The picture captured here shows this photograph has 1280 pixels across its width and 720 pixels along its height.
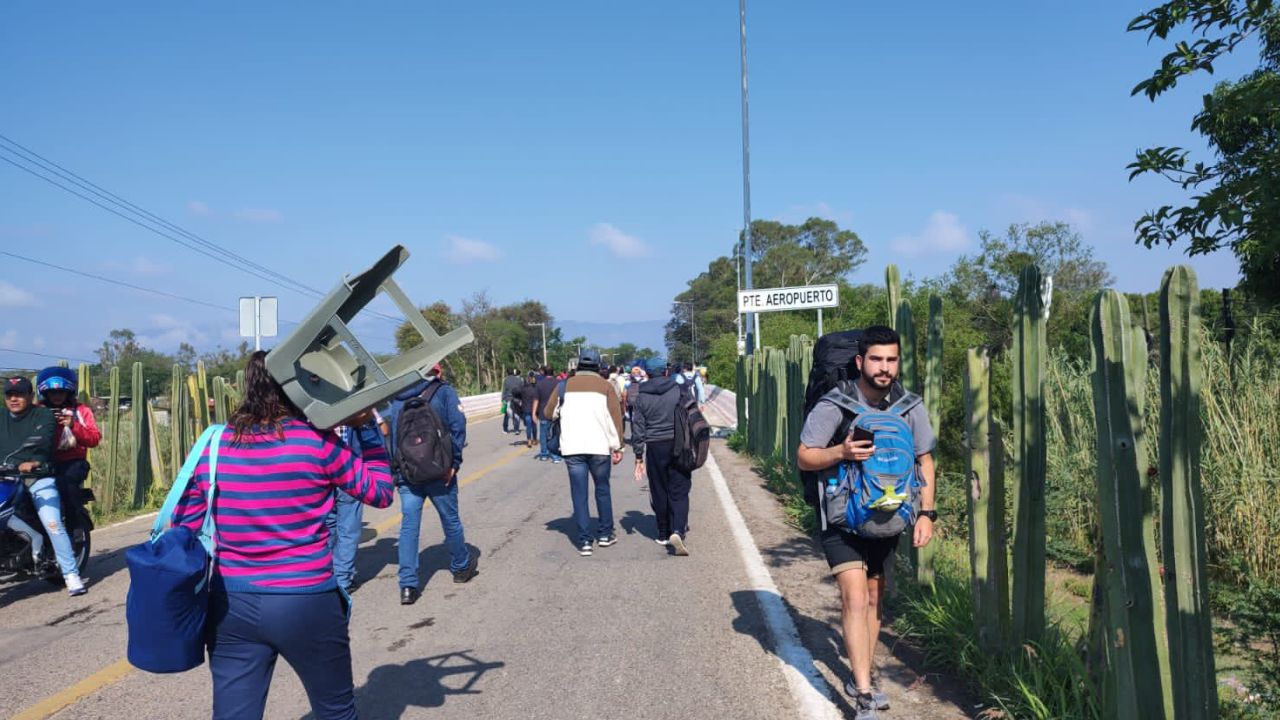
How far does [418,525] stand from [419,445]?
0.65 meters

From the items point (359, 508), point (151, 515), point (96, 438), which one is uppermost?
point (96, 438)

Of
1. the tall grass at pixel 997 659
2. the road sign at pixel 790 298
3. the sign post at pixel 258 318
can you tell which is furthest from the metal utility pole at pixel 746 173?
the tall grass at pixel 997 659

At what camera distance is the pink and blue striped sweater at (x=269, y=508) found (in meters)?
3.10

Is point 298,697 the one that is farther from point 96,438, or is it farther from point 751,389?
point 751,389

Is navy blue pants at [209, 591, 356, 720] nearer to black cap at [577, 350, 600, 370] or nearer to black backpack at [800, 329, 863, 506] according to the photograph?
black backpack at [800, 329, 863, 506]

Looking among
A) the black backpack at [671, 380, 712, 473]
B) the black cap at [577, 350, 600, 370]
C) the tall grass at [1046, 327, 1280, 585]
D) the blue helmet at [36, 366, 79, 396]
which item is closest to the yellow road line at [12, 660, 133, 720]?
the blue helmet at [36, 366, 79, 396]

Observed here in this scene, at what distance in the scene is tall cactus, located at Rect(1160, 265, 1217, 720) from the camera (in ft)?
9.95

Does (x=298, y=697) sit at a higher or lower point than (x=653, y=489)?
lower

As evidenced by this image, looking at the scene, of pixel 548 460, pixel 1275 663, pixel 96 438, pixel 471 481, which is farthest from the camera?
pixel 548 460

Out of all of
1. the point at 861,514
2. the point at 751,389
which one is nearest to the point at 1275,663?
the point at 861,514

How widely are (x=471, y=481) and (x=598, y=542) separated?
5.95m

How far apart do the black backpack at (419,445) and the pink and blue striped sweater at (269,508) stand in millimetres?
3677

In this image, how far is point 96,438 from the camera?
7.87 metres

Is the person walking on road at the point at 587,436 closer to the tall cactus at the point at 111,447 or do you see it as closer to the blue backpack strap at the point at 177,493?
the blue backpack strap at the point at 177,493
